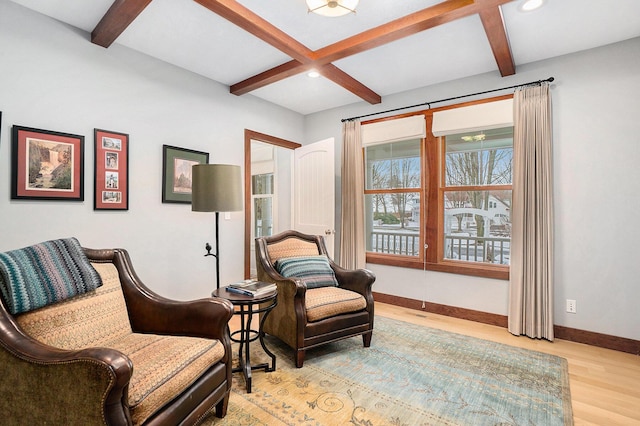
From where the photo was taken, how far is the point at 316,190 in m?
4.32

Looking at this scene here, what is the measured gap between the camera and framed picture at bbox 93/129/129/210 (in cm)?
265

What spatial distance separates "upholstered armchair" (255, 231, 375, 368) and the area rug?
0.67ft

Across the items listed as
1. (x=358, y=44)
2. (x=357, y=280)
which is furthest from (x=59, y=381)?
(x=358, y=44)

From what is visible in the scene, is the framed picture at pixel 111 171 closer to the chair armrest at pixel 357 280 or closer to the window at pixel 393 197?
the chair armrest at pixel 357 280

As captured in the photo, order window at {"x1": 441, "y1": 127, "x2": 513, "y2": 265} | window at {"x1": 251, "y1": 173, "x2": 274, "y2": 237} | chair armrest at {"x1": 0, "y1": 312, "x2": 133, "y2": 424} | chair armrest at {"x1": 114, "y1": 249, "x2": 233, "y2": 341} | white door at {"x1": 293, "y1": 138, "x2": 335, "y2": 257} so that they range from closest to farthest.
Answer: chair armrest at {"x1": 0, "y1": 312, "x2": 133, "y2": 424}, chair armrest at {"x1": 114, "y1": 249, "x2": 233, "y2": 341}, window at {"x1": 441, "y1": 127, "x2": 513, "y2": 265}, white door at {"x1": 293, "y1": 138, "x2": 335, "y2": 257}, window at {"x1": 251, "y1": 173, "x2": 274, "y2": 237}

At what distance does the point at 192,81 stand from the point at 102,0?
1.16 meters

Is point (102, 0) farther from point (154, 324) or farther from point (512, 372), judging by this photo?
point (512, 372)

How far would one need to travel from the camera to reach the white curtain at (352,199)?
13.7ft

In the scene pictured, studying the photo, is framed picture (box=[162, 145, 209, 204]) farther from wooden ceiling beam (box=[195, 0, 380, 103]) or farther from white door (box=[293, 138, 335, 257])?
white door (box=[293, 138, 335, 257])

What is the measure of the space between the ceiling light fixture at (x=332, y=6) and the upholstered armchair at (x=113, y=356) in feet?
6.23

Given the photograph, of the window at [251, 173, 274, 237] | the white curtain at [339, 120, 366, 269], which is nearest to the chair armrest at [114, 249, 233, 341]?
the white curtain at [339, 120, 366, 269]

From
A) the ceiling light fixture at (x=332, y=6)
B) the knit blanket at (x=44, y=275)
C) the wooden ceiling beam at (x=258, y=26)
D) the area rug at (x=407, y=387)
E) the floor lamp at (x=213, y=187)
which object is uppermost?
the wooden ceiling beam at (x=258, y=26)

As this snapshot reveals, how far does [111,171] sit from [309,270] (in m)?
1.92

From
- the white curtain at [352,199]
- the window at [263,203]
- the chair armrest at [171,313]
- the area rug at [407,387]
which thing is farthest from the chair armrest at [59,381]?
the window at [263,203]
